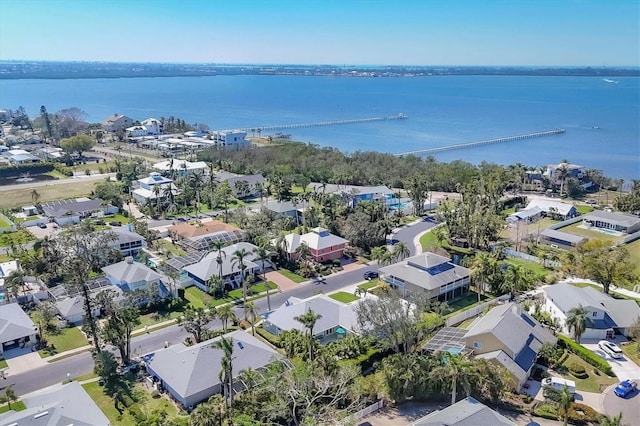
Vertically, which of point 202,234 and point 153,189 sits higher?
point 153,189

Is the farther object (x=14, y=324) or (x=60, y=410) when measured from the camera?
(x=14, y=324)

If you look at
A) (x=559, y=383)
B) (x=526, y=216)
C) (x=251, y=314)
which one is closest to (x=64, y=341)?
(x=251, y=314)

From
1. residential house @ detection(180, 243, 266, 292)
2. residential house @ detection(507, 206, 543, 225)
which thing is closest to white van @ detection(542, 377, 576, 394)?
residential house @ detection(180, 243, 266, 292)

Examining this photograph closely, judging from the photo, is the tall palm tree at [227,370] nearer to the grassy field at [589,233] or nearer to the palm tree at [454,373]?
the palm tree at [454,373]

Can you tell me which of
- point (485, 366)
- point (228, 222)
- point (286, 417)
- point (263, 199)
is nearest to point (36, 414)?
point (286, 417)

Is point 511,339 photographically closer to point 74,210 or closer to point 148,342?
point 148,342

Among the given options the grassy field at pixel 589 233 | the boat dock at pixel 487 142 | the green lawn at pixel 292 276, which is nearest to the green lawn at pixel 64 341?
the green lawn at pixel 292 276

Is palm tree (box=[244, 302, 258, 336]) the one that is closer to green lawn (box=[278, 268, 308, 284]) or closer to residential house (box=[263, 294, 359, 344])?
residential house (box=[263, 294, 359, 344])
